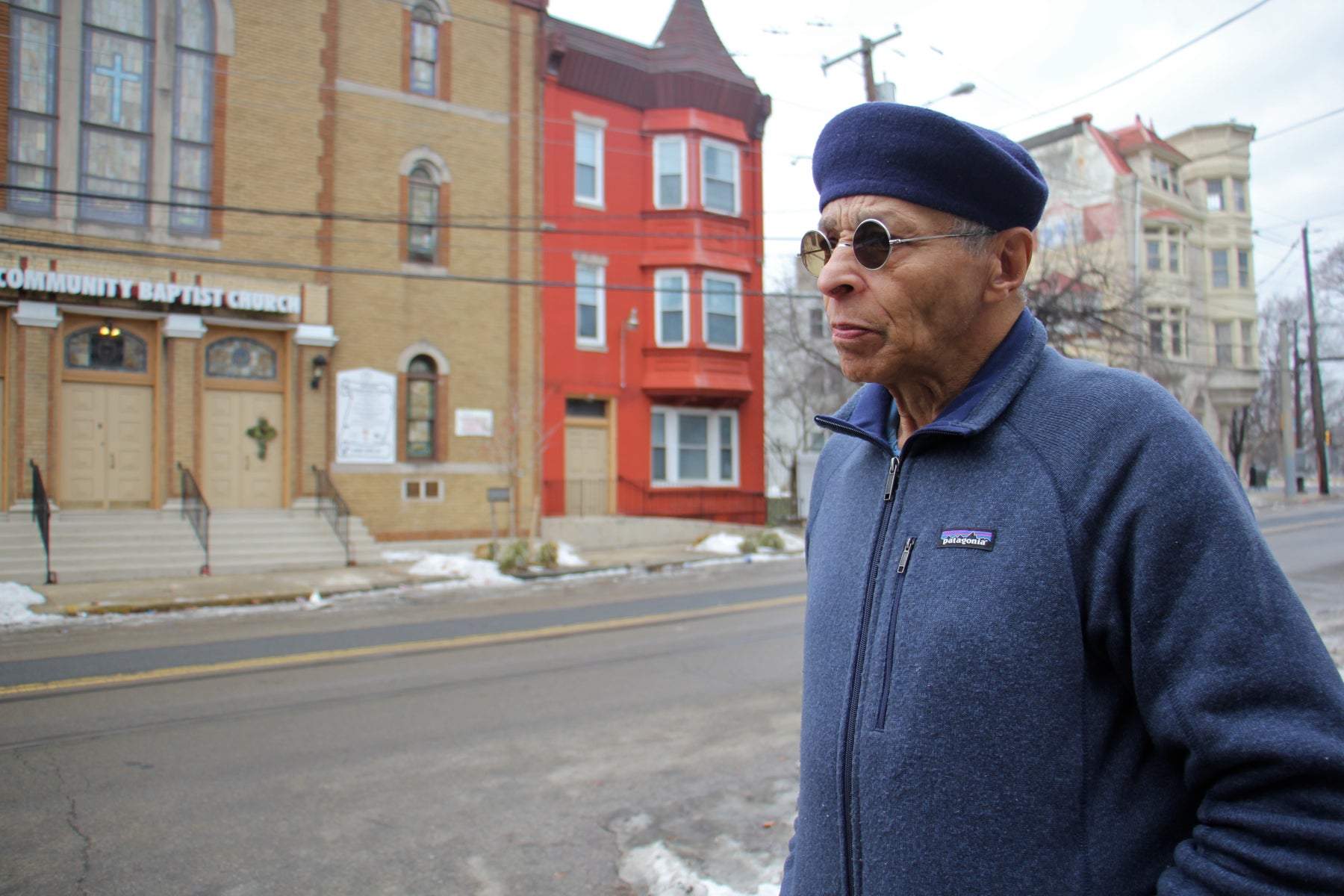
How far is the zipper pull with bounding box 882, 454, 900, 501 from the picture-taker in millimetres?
1638

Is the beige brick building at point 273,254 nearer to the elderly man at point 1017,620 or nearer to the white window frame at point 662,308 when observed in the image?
the white window frame at point 662,308

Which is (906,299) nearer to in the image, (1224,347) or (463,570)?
(463,570)

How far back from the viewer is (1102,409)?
1423 millimetres

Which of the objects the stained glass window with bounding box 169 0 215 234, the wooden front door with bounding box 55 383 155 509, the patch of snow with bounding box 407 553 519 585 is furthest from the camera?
the stained glass window with bounding box 169 0 215 234

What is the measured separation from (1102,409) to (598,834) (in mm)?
3896

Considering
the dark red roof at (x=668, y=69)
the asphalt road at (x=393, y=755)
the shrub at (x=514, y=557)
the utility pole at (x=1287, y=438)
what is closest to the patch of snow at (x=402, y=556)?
the shrub at (x=514, y=557)

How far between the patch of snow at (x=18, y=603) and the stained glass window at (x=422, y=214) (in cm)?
979

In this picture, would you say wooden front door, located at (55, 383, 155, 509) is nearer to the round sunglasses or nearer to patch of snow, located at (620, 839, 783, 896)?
patch of snow, located at (620, 839, 783, 896)

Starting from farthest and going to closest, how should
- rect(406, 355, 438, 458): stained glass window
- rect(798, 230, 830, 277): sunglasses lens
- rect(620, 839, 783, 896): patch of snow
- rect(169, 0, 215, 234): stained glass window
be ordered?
rect(406, 355, 438, 458): stained glass window < rect(169, 0, 215, 234): stained glass window < rect(620, 839, 783, 896): patch of snow < rect(798, 230, 830, 277): sunglasses lens

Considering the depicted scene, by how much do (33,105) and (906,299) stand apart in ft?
62.9

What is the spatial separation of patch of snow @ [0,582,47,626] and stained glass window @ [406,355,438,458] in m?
7.74

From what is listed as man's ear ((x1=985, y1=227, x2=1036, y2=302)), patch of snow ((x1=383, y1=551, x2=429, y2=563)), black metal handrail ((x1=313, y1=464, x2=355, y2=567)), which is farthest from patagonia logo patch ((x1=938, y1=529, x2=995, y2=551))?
black metal handrail ((x1=313, y1=464, x2=355, y2=567))

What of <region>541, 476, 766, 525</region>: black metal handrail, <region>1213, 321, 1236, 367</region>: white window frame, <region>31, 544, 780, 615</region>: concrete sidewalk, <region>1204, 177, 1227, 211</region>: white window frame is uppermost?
<region>1204, 177, 1227, 211</region>: white window frame

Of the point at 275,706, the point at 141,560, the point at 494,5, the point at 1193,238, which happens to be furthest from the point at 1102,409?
the point at 1193,238
